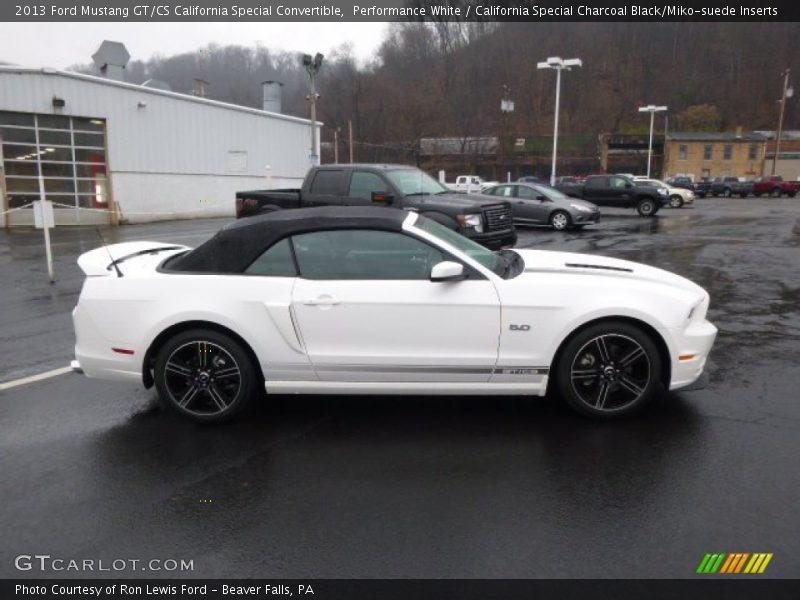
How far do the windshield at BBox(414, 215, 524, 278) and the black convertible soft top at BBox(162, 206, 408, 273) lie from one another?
11.7 inches

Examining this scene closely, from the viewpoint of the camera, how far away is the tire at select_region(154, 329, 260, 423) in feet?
15.1

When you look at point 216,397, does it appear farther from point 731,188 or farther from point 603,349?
point 731,188

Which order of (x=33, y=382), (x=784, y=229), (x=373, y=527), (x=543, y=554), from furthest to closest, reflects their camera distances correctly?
(x=784, y=229) → (x=33, y=382) → (x=373, y=527) → (x=543, y=554)

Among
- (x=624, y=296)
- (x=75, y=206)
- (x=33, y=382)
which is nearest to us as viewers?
(x=624, y=296)

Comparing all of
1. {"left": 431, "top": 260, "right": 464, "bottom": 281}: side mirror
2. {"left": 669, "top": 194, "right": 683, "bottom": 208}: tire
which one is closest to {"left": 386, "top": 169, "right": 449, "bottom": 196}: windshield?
{"left": 431, "top": 260, "right": 464, "bottom": 281}: side mirror

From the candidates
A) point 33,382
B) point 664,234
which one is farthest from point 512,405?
point 664,234

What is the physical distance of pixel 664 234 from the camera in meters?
18.7

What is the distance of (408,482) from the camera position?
3783mm

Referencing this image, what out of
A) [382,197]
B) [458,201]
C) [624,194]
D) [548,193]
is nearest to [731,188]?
[624,194]

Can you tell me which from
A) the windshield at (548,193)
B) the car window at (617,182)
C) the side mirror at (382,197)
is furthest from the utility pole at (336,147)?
the side mirror at (382,197)

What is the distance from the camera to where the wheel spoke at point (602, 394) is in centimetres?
455

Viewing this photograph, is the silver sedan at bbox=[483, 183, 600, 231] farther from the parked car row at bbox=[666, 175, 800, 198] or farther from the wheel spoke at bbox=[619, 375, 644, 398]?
the parked car row at bbox=[666, 175, 800, 198]

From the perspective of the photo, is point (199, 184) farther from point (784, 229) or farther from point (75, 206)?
point (784, 229)

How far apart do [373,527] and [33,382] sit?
383 centimetres
